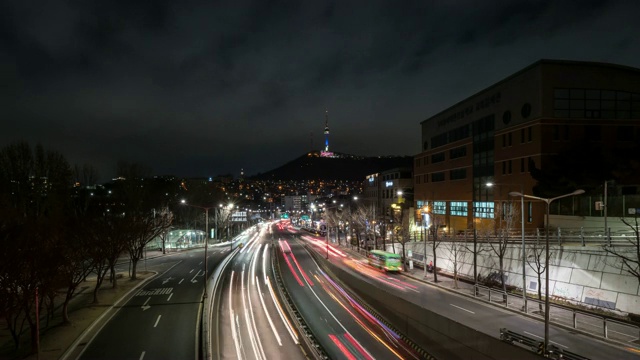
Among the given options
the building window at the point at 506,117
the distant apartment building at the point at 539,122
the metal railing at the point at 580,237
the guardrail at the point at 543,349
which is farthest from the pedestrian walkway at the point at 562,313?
the building window at the point at 506,117

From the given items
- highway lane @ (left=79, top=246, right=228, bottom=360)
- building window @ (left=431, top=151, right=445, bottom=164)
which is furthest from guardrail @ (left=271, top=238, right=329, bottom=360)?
building window @ (left=431, top=151, right=445, bottom=164)

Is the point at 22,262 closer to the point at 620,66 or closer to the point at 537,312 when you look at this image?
the point at 537,312

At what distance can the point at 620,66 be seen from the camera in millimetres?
44625

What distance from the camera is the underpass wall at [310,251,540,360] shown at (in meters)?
18.3

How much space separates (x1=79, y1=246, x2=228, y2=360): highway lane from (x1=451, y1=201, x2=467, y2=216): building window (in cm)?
3912

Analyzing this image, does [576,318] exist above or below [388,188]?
below

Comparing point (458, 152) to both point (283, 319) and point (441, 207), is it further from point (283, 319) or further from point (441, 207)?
point (283, 319)

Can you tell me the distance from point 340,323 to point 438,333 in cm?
885

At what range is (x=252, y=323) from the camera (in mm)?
28812

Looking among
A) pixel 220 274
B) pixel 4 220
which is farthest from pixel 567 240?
pixel 4 220

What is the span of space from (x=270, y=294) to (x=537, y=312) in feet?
71.9

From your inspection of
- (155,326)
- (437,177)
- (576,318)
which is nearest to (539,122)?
(576,318)

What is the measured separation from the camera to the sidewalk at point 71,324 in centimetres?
2200

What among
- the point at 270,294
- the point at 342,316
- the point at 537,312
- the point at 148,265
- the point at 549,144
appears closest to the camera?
the point at 537,312
